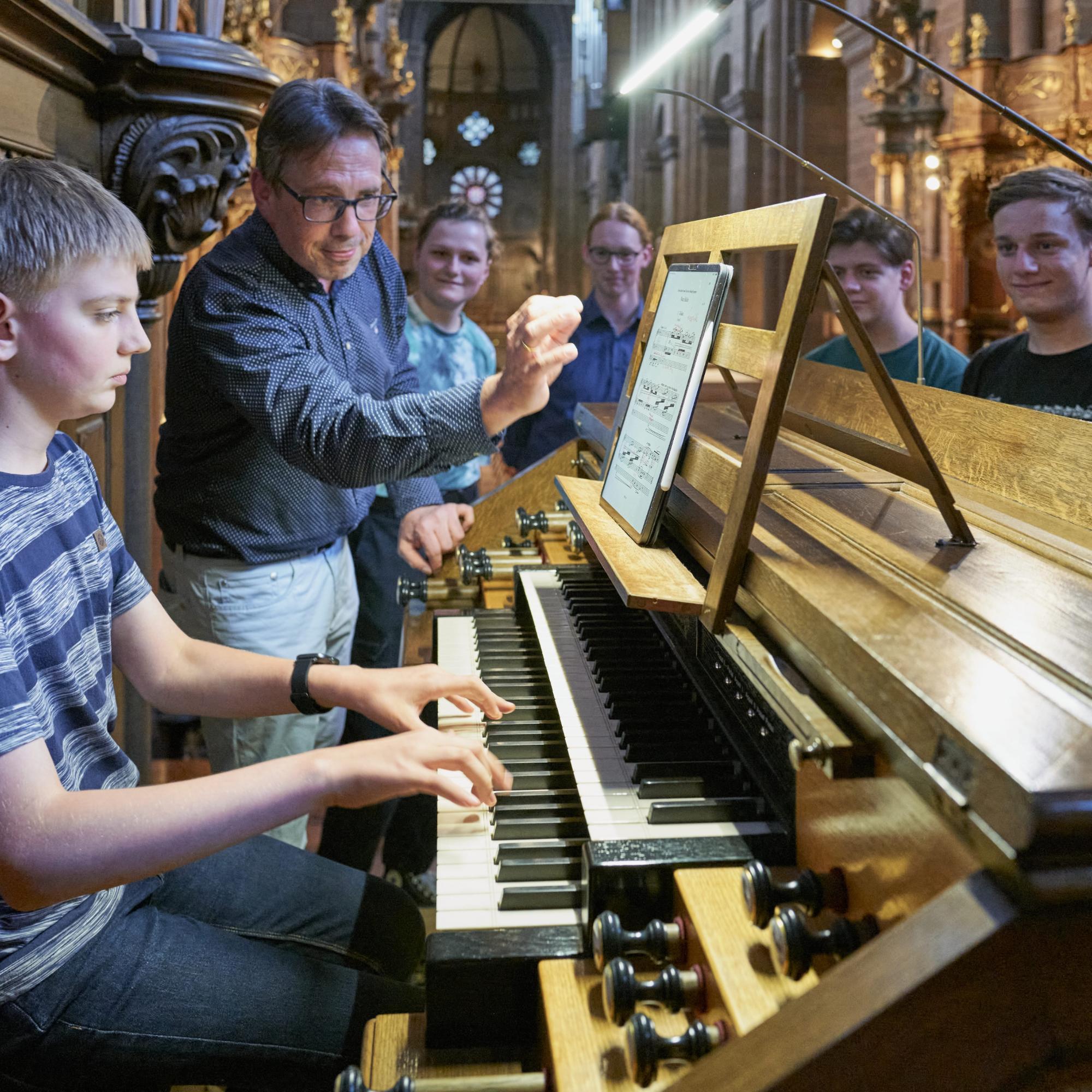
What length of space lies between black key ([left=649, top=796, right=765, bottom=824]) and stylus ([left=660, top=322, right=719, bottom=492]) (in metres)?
0.51

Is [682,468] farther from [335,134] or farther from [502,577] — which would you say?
[335,134]

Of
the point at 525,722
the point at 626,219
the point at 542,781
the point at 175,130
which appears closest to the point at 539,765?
the point at 542,781

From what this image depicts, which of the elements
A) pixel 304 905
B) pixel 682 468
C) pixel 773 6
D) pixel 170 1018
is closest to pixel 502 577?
pixel 682 468

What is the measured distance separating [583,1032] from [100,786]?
31.1 inches

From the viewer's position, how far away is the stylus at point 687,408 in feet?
5.24

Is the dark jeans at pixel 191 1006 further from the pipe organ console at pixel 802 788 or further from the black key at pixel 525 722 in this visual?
the black key at pixel 525 722

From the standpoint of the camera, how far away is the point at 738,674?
5.05 feet

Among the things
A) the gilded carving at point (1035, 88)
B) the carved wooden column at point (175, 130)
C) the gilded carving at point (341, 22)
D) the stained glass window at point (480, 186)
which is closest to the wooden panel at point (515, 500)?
the carved wooden column at point (175, 130)

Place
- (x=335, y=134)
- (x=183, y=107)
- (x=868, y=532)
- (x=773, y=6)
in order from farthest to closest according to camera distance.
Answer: (x=773, y=6) < (x=183, y=107) < (x=335, y=134) < (x=868, y=532)

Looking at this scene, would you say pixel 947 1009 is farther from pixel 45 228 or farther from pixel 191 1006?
pixel 45 228

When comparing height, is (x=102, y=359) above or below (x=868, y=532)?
above

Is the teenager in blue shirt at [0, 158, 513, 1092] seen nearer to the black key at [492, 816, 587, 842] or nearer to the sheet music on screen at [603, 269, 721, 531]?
the black key at [492, 816, 587, 842]

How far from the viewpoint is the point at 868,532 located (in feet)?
5.13

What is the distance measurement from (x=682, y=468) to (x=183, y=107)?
1.52m
